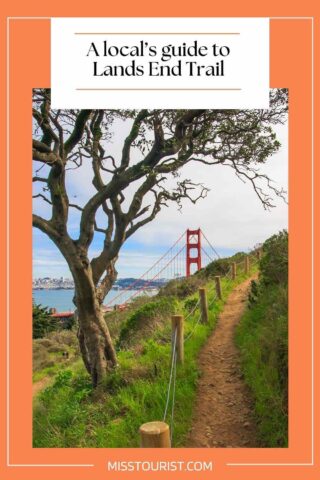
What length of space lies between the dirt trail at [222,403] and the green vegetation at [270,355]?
17 cm

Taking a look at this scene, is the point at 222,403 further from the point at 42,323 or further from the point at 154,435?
the point at 42,323

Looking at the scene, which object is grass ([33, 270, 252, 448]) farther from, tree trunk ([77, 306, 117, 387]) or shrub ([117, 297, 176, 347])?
shrub ([117, 297, 176, 347])

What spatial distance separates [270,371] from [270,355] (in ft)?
0.72

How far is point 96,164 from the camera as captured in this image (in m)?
7.80

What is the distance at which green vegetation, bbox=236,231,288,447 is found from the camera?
383 cm

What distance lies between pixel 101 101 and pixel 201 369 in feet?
14.5

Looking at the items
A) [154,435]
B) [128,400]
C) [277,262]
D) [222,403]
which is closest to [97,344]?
[128,400]

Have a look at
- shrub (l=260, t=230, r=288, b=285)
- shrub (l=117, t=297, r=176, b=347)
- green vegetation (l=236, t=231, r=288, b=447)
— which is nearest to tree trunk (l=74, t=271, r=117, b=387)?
green vegetation (l=236, t=231, r=288, b=447)

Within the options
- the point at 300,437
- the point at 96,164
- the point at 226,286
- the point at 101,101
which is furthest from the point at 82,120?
the point at 226,286

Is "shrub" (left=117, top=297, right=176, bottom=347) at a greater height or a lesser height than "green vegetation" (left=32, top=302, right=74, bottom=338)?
greater

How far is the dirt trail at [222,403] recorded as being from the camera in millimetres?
4066

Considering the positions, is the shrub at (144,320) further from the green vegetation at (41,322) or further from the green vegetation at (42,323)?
the green vegetation at (41,322)

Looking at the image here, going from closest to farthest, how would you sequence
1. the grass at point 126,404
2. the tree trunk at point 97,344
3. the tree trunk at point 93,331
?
the grass at point 126,404, the tree trunk at point 93,331, the tree trunk at point 97,344

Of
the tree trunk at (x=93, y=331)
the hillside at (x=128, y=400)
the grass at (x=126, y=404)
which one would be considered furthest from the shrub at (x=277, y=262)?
the tree trunk at (x=93, y=331)
